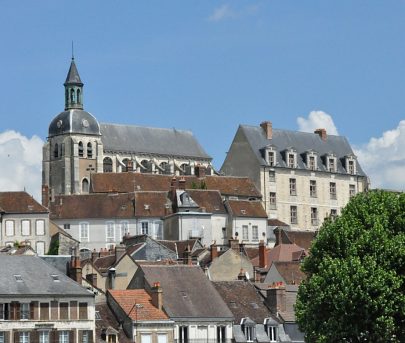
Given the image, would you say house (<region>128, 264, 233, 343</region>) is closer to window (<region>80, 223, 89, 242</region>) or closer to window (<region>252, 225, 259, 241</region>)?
window (<region>80, 223, 89, 242</region>)

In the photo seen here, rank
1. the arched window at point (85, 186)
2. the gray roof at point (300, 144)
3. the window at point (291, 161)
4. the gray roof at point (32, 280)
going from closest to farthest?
the gray roof at point (32, 280) < the gray roof at point (300, 144) < the window at point (291, 161) < the arched window at point (85, 186)

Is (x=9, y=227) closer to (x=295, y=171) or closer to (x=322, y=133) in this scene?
(x=295, y=171)

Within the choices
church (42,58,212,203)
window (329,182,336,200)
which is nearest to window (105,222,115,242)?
church (42,58,212,203)

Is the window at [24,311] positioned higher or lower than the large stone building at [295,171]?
lower

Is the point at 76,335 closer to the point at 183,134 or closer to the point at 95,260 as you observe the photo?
the point at 95,260

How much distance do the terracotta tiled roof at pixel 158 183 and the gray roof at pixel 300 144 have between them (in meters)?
5.45

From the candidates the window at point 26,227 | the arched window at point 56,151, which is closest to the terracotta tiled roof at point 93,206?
the window at point 26,227

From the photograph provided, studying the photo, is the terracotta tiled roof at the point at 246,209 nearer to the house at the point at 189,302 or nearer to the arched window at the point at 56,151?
the arched window at the point at 56,151

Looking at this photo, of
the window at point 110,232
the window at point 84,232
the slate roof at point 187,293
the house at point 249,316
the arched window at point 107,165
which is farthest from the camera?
the arched window at point 107,165

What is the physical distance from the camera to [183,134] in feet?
453

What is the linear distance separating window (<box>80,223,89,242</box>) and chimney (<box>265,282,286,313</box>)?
38856mm

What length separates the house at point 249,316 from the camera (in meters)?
60.1

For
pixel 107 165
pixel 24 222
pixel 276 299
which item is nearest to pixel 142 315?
pixel 276 299

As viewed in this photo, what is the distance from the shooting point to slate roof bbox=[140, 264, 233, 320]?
59062 mm
